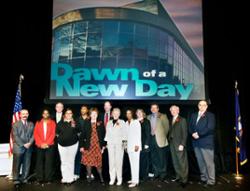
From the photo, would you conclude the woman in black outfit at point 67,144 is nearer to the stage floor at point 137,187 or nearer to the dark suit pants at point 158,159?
the stage floor at point 137,187

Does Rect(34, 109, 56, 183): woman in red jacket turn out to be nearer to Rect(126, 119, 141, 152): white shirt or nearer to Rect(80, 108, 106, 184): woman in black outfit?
Rect(80, 108, 106, 184): woman in black outfit

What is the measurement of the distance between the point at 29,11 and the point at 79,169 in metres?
3.88

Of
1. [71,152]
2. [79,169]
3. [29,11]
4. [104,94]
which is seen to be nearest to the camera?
[71,152]

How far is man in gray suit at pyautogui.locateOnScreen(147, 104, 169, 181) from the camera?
4973mm

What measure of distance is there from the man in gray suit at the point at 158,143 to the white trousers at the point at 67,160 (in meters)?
1.55

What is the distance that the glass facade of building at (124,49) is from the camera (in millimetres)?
5746

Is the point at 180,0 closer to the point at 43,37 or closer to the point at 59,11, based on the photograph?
the point at 59,11

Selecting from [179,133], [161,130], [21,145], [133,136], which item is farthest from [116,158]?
[21,145]

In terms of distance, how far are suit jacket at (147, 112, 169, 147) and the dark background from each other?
0.65m

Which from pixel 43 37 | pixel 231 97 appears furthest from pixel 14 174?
pixel 231 97

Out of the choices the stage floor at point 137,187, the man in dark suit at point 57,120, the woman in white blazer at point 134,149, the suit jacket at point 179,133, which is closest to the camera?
the stage floor at point 137,187

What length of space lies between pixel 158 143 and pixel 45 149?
84.0 inches

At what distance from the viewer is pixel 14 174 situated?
460 centimetres

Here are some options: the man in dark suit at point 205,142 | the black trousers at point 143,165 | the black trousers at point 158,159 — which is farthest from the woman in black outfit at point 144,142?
the man in dark suit at point 205,142
